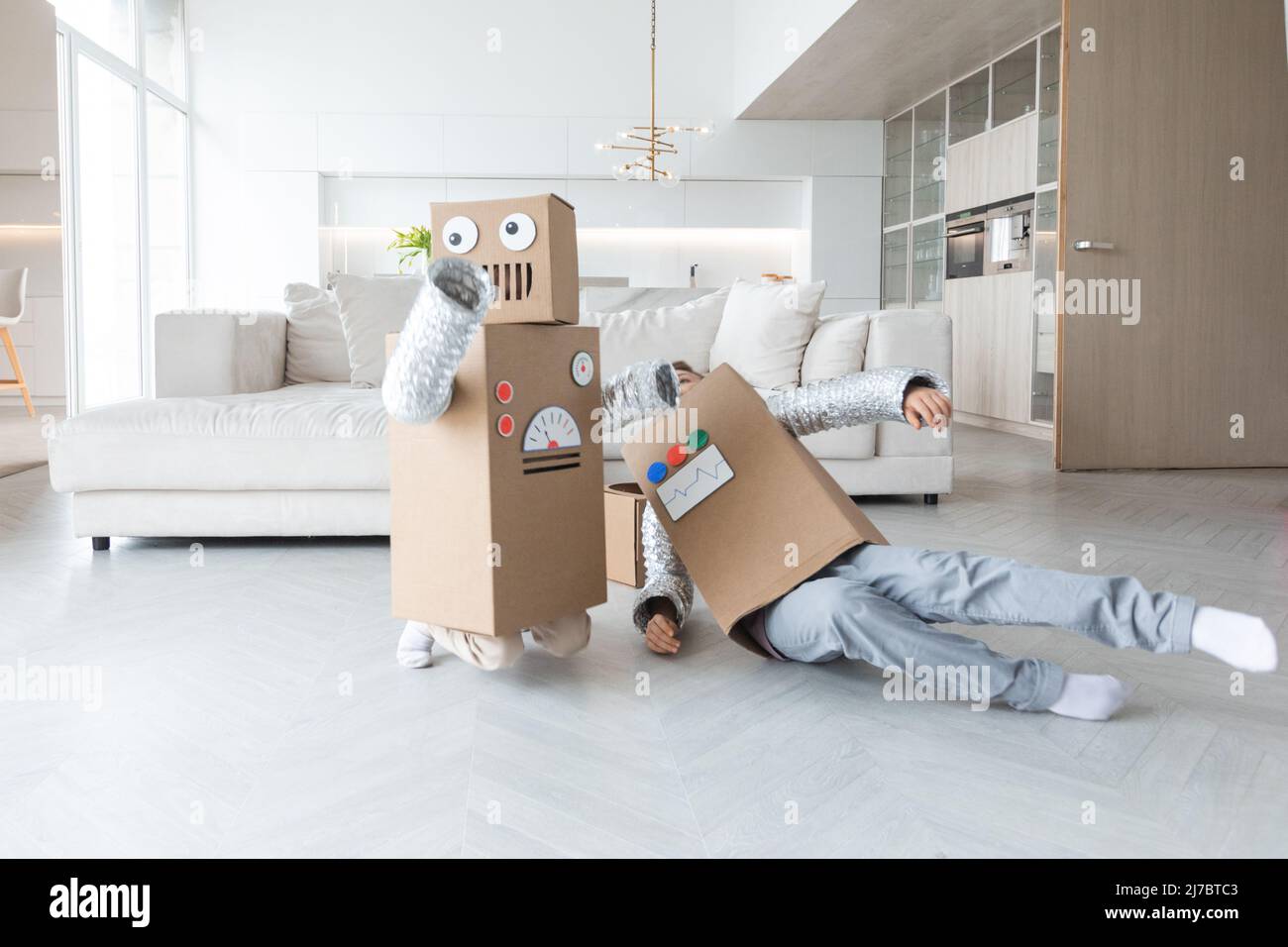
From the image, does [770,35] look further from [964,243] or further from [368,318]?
[368,318]

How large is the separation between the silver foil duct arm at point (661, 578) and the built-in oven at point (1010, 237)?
459 centimetres

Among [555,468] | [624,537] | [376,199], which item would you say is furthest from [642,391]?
[376,199]

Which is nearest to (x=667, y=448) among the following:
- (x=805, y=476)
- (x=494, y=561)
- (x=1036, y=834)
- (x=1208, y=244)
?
(x=805, y=476)

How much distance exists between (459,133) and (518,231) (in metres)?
6.61

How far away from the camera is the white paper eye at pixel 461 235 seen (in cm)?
169

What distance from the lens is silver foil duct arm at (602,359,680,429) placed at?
1.80m

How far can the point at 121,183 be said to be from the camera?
22.3 feet

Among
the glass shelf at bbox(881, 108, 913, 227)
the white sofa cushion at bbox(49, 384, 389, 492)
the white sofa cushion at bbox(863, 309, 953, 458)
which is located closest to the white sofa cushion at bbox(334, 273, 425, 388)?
the white sofa cushion at bbox(49, 384, 389, 492)

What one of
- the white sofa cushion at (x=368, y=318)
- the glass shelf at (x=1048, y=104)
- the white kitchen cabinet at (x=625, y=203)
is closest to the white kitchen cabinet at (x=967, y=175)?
the glass shelf at (x=1048, y=104)

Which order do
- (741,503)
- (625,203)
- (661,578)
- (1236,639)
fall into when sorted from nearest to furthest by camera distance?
(1236,639) < (741,503) < (661,578) < (625,203)

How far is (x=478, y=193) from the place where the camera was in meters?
7.88

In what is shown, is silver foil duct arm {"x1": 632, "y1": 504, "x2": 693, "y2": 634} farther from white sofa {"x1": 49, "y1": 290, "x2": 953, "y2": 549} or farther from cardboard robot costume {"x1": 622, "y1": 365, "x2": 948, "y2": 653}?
white sofa {"x1": 49, "y1": 290, "x2": 953, "y2": 549}

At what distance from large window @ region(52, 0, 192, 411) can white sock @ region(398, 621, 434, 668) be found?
4.52 m

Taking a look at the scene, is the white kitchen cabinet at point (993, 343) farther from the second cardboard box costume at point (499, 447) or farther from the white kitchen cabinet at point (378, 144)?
the second cardboard box costume at point (499, 447)
